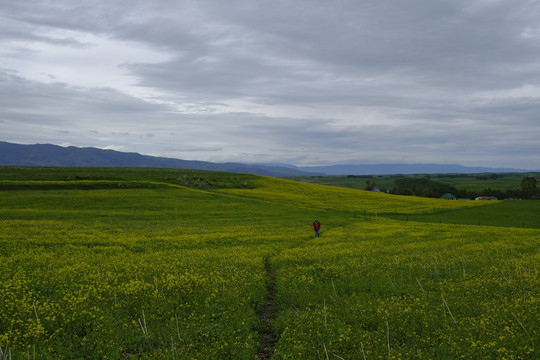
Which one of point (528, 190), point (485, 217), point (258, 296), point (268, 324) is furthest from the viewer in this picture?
point (528, 190)

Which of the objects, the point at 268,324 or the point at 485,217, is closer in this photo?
the point at 268,324

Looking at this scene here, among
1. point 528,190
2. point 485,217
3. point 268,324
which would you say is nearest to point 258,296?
point 268,324

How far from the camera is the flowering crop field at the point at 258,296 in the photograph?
10.7m

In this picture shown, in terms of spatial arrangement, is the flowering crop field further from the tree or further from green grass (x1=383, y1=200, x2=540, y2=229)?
the tree

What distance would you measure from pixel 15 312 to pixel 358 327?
1248 centimetres

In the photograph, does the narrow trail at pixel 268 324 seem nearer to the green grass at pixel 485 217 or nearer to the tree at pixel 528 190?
the green grass at pixel 485 217

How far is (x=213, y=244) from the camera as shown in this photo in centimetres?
2862

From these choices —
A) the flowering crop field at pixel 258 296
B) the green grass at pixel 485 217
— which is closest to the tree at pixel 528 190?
the green grass at pixel 485 217

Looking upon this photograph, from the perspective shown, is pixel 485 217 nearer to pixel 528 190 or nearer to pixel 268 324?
pixel 268 324

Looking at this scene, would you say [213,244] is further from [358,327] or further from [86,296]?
[358,327]

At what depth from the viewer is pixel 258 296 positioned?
50.8 ft

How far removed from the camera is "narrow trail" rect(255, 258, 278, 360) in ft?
36.9

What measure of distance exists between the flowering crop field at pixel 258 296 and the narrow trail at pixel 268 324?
0.19ft

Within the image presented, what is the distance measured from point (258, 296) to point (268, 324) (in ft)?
7.55
